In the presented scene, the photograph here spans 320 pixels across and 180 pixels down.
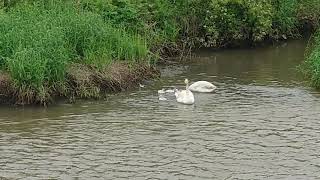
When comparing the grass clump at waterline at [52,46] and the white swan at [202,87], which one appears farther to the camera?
the white swan at [202,87]

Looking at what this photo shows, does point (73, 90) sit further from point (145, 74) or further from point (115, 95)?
point (145, 74)

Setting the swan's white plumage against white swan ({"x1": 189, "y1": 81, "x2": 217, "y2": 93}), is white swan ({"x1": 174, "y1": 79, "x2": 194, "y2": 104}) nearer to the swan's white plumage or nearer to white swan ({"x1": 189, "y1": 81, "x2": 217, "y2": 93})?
the swan's white plumage

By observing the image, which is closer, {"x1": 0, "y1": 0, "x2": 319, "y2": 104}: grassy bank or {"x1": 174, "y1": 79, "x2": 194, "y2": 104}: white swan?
{"x1": 0, "y1": 0, "x2": 319, "y2": 104}: grassy bank

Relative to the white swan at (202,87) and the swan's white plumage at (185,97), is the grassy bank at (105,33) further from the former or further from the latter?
the swan's white plumage at (185,97)

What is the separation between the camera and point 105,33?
694 inches

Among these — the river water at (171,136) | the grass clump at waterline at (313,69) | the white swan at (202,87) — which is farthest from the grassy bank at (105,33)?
the grass clump at waterline at (313,69)

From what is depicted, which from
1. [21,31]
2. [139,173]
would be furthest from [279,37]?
[139,173]

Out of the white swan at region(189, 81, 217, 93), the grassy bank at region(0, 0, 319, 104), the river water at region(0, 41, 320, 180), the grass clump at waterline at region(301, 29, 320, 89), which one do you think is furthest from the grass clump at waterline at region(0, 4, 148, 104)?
the grass clump at waterline at region(301, 29, 320, 89)

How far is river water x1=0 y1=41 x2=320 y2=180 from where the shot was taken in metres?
10.4

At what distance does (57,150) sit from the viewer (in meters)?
11.5

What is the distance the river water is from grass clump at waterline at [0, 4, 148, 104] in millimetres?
659

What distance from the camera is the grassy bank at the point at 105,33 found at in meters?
15.0

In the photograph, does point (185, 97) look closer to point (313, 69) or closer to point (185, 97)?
point (185, 97)

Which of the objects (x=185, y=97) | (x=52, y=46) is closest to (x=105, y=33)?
(x=52, y=46)
